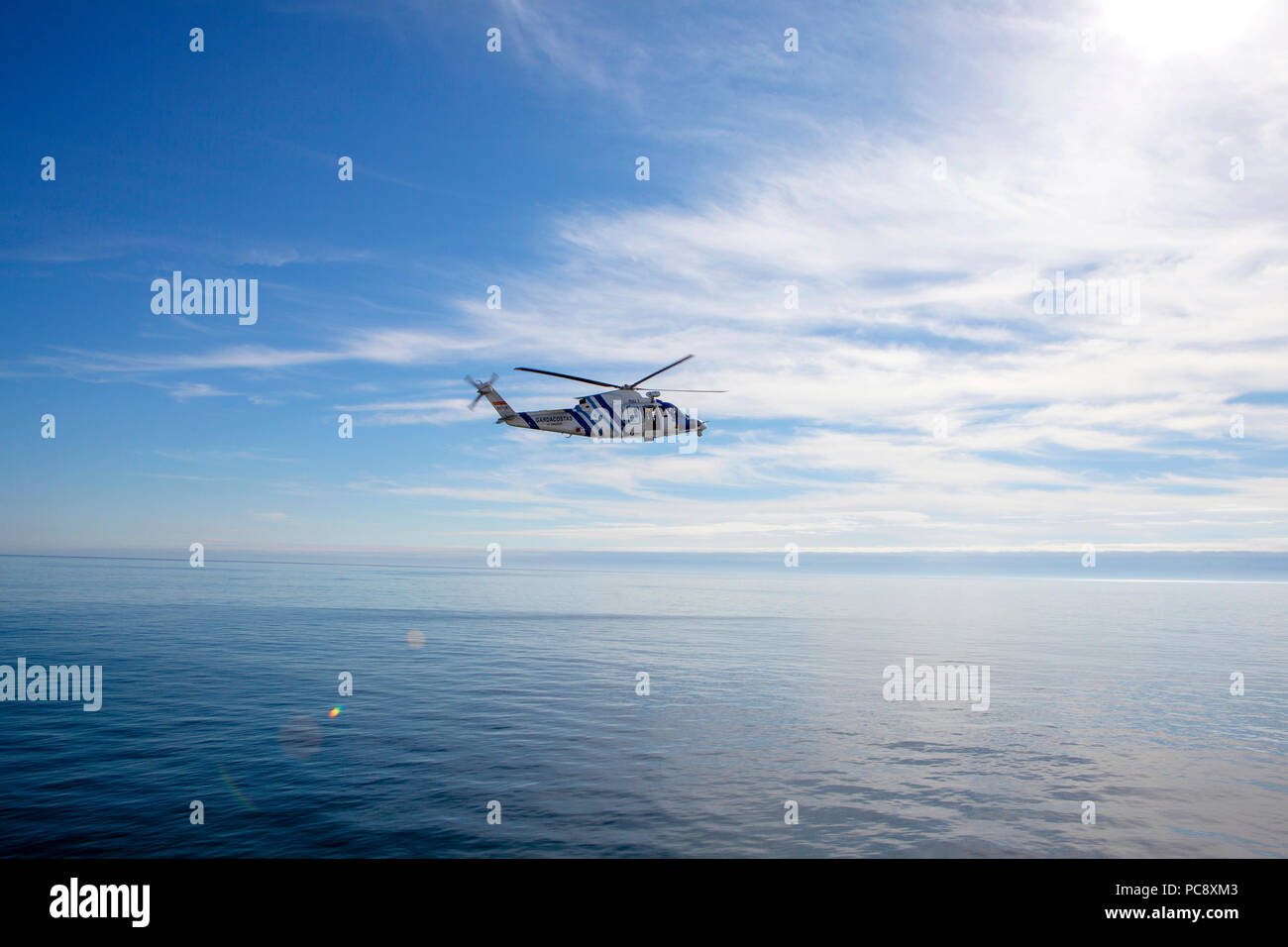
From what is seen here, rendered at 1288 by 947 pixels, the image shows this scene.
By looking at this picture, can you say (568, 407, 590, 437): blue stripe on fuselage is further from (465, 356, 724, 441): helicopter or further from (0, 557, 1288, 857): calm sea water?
(0, 557, 1288, 857): calm sea water

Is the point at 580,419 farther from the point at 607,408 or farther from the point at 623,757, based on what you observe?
the point at 623,757

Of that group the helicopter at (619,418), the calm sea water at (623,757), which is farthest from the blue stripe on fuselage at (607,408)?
the calm sea water at (623,757)

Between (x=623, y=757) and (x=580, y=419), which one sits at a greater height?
(x=580, y=419)

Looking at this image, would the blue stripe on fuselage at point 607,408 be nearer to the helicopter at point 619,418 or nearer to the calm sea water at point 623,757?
the helicopter at point 619,418

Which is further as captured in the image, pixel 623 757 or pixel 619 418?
pixel 619 418

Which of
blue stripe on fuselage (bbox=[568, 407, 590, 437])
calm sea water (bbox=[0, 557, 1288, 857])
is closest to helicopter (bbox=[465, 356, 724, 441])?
blue stripe on fuselage (bbox=[568, 407, 590, 437])

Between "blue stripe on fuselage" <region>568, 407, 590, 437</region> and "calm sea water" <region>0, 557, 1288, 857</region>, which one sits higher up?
"blue stripe on fuselage" <region>568, 407, 590, 437</region>

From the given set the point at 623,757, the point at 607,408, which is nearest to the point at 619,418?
the point at 607,408

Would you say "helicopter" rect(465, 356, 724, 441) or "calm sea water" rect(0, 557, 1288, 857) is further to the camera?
"helicopter" rect(465, 356, 724, 441)

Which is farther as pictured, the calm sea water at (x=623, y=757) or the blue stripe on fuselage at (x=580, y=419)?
the blue stripe on fuselage at (x=580, y=419)

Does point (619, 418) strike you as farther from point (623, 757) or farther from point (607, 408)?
point (623, 757)
